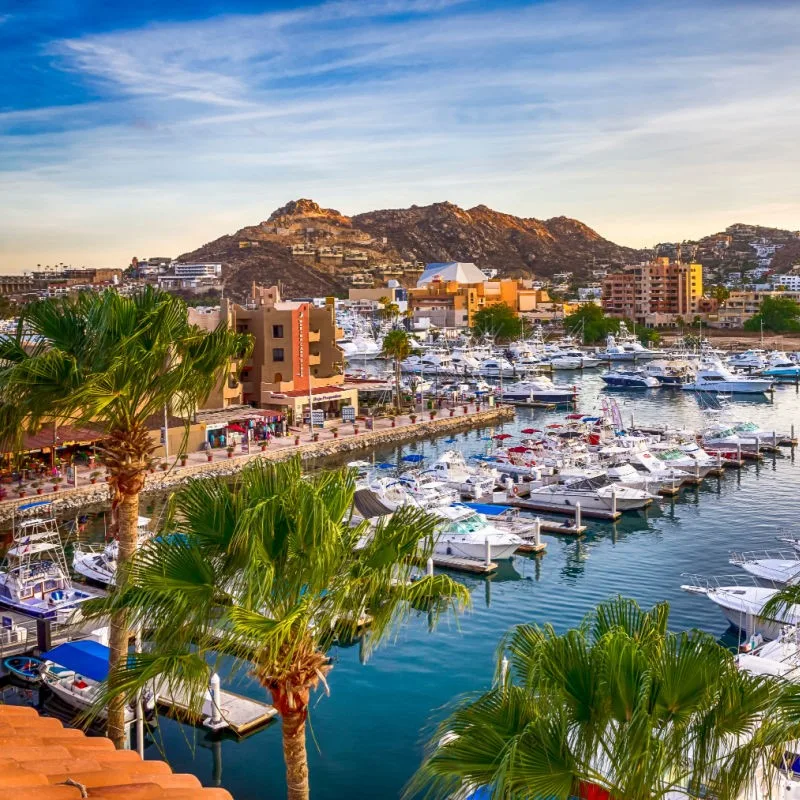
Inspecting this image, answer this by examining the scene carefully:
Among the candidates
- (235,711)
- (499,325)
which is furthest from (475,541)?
(499,325)

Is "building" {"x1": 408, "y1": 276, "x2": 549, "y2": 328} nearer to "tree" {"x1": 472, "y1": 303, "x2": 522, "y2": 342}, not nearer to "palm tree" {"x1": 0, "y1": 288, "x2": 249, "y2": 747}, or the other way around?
"tree" {"x1": 472, "y1": 303, "x2": 522, "y2": 342}

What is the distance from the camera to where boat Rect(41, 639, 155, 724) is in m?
18.5

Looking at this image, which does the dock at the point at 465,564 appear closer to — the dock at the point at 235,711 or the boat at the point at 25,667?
the dock at the point at 235,711

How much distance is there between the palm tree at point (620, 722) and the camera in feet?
21.3

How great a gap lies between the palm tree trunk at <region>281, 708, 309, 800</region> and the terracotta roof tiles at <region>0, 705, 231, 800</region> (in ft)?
4.52

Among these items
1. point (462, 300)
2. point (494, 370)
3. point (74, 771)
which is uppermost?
point (462, 300)

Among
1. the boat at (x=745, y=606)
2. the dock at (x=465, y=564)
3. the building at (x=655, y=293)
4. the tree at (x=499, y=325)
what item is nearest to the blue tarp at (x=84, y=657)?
the dock at (x=465, y=564)

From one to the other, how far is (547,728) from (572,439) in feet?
139

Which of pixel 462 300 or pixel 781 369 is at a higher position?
pixel 462 300

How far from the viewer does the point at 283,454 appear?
45.2 metres

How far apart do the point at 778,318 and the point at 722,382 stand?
190ft

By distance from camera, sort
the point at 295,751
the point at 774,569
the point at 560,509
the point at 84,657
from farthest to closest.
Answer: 1. the point at 560,509
2. the point at 774,569
3. the point at 84,657
4. the point at 295,751

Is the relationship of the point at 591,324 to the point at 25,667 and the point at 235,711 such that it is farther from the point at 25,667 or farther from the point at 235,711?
the point at 235,711

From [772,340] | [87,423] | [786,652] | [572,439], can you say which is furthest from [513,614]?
[772,340]
